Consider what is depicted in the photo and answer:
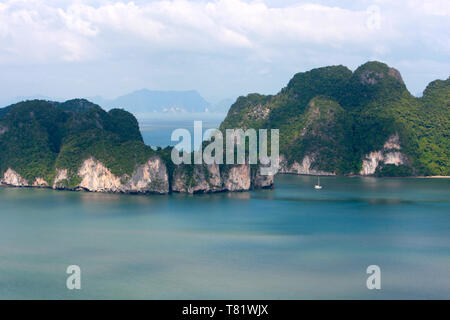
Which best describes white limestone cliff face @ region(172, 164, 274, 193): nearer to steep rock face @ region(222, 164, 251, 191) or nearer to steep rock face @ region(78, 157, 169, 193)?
steep rock face @ region(222, 164, 251, 191)

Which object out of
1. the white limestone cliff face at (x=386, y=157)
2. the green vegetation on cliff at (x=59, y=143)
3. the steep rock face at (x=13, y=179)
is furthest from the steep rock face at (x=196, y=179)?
the white limestone cliff face at (x=386, y=157)

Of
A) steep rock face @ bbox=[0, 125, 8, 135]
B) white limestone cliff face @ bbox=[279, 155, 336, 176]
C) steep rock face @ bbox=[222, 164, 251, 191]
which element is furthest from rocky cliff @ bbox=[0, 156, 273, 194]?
white limestone cliff face @ bbox=[279, 155, 336, 176]

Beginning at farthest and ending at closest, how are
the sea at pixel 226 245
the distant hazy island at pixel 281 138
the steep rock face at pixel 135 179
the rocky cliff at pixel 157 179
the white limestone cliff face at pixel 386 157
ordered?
1. the white limestone cliff face at pixel 386 157
2. the distant hazy island at pixel 281 138
3. the rocky cliff at pixel 157 179
4. the steep rock face at pixel 135 179
5. the sea at pixel 226 245

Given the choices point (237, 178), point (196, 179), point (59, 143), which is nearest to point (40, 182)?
point (59, 143)

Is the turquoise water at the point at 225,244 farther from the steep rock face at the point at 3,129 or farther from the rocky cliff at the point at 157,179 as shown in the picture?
the steep rock face at the point at 3,129

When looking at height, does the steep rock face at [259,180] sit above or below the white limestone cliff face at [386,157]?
below

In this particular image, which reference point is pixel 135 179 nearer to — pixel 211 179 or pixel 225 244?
pixel 211 179
